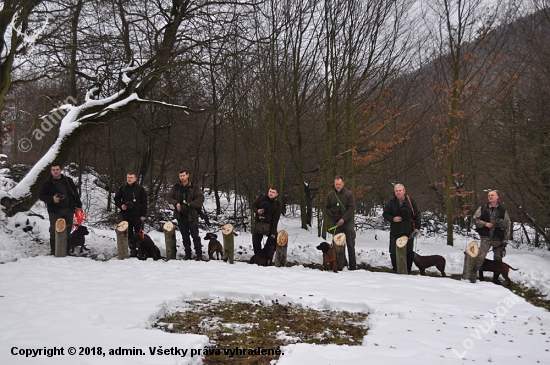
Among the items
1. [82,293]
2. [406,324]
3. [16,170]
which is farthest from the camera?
[16,170]

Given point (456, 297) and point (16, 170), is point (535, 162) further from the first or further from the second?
point (16, 170)

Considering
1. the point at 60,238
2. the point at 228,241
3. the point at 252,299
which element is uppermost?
the point at 60,238

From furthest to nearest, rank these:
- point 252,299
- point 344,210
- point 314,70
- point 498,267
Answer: point 314,70
point 344,210
point 498,267
point 252,299

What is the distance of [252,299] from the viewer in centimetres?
534

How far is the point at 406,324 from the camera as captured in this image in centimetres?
429

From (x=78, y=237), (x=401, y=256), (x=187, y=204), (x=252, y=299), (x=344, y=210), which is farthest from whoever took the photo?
(x=78, y=237)

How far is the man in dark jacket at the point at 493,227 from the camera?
22.8ft

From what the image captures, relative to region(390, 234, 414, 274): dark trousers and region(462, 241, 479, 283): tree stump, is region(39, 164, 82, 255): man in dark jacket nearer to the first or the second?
region(390, 234, 414, 274): dark trousers

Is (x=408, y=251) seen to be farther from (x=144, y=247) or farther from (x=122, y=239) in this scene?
(x=122, y=239)

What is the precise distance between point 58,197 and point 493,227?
8.50m

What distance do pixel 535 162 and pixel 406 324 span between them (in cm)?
982

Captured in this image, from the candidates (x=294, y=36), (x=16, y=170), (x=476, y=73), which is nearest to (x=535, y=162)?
(x=476, y=73)

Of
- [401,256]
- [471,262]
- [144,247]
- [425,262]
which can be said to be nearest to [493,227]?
[471,262]

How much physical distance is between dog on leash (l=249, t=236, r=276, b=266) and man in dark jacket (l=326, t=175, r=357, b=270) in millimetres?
1357
